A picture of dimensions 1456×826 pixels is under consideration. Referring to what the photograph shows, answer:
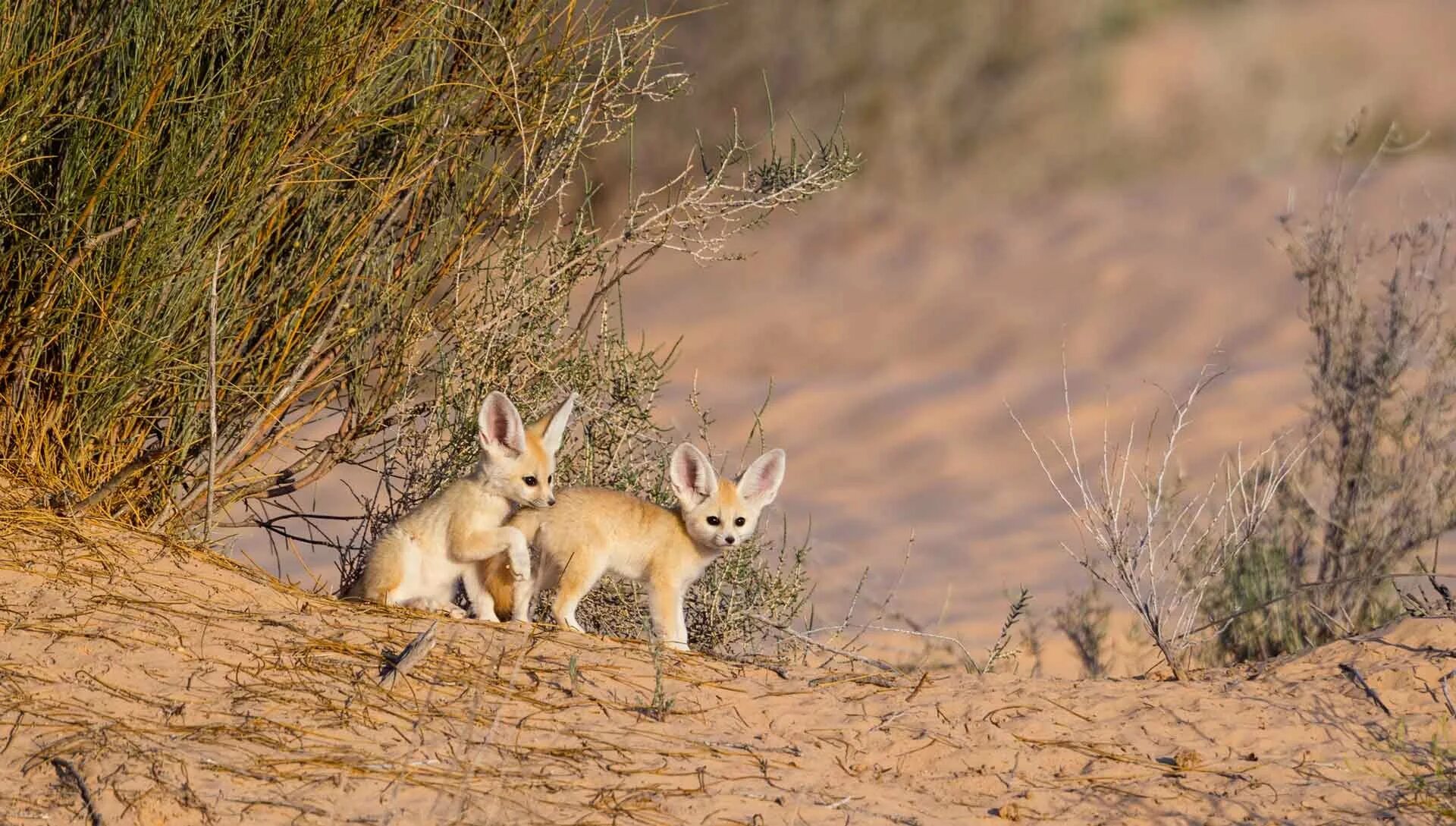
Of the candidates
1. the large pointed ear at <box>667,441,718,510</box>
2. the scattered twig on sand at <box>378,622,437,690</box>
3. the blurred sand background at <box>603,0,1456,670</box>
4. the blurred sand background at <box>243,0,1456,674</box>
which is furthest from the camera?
the blurred sand background at <box>603,0,1456,670</box>

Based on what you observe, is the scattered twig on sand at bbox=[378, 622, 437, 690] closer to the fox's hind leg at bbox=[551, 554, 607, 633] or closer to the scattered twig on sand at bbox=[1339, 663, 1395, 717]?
the fox's hind leg at bbox=[551, 554, 607, 633]

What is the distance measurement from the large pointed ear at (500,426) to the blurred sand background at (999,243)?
4.57 metres

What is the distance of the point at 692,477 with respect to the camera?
6.40m

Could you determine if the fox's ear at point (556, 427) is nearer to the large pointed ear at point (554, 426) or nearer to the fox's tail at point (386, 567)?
the large pointed ear at point (554, 426)

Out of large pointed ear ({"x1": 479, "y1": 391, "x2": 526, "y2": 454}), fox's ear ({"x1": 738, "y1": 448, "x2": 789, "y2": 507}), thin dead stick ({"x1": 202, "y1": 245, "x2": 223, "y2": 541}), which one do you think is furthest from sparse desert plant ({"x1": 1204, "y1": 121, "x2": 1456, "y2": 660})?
thin dead stick ({"x1": 202, "y1": 245, "x2": 223, "y2": 541})

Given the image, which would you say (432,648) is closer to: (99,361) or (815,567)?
(99,361)

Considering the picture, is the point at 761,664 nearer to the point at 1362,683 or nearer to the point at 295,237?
the point at 1362,683

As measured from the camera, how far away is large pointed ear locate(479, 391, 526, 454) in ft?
19.8

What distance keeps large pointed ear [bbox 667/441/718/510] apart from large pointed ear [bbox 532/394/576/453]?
0.40 metres

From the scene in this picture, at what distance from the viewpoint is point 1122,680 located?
5949 mm

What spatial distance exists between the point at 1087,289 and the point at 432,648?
16.1 meters

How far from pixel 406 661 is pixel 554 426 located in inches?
49.2

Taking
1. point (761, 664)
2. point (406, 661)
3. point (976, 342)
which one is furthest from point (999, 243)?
point (406, 661)

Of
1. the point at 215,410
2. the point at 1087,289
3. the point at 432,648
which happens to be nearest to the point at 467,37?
the point at 215,410
